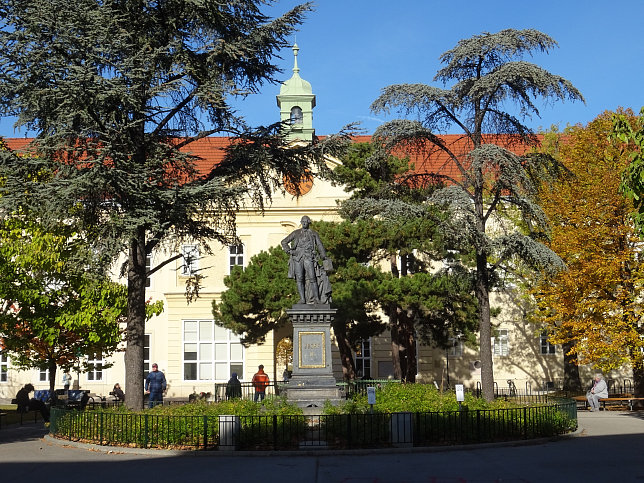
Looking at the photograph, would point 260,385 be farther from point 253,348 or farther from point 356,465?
point 356,465

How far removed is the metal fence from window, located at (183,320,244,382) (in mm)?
22048

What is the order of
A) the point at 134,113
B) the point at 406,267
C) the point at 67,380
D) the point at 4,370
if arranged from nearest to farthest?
the point at 134,113, the point at 406,267, the point at 67,380, the point at 4,370

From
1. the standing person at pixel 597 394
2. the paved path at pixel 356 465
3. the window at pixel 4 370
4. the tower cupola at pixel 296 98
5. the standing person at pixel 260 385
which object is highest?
the tower cupola at pixel 296 98

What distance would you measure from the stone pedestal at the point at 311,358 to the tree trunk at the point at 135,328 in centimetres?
360

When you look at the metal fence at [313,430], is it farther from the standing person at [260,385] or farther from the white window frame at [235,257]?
the white window frame at [235,257]

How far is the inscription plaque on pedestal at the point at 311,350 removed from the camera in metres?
19.1

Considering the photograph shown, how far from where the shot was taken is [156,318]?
38062 millimetres

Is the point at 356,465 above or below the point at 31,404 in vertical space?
below

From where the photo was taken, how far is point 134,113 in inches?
696

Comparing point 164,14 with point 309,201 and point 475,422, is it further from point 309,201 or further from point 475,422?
point 309,201

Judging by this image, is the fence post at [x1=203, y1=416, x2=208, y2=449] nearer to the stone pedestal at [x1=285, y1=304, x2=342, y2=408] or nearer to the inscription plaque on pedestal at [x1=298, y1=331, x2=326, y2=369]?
the stone pedestal at [x1=285, y1=304, x2=342, y2=408]

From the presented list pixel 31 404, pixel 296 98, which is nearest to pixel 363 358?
pixel 296 98

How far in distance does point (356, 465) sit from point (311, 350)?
22.0ft

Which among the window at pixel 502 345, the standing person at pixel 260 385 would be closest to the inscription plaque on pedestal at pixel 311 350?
the standing person at pixel 260 385
